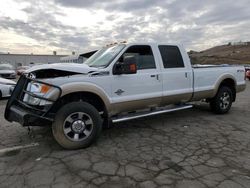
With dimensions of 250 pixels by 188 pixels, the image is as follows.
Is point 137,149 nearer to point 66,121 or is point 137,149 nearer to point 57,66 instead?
point 66,121

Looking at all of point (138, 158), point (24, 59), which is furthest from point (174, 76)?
point (24, 59)

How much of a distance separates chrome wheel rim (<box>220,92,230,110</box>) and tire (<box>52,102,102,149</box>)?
413 cm

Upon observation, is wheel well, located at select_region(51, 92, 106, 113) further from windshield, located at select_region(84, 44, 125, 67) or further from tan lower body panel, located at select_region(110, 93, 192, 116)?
windshield, located at select_region(84, 44, 125, 67)

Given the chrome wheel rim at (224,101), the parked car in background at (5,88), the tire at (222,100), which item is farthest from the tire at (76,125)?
the parked car in background at (5,88)

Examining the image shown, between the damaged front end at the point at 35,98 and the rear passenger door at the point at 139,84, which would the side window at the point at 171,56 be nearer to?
the rear passenger door at the point at 139,84

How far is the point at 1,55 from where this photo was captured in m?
51.7

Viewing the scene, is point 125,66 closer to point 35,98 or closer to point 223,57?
point 35,98

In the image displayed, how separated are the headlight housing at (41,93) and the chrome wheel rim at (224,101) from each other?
193 inches

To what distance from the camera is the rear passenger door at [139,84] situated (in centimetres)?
504

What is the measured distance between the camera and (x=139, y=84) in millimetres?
5273

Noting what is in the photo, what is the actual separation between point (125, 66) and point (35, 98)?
176 centimetres

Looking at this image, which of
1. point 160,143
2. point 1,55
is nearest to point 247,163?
point 160,143

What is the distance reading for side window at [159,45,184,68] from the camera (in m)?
5.85

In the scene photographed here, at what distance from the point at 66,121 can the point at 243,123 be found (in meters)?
4.40
